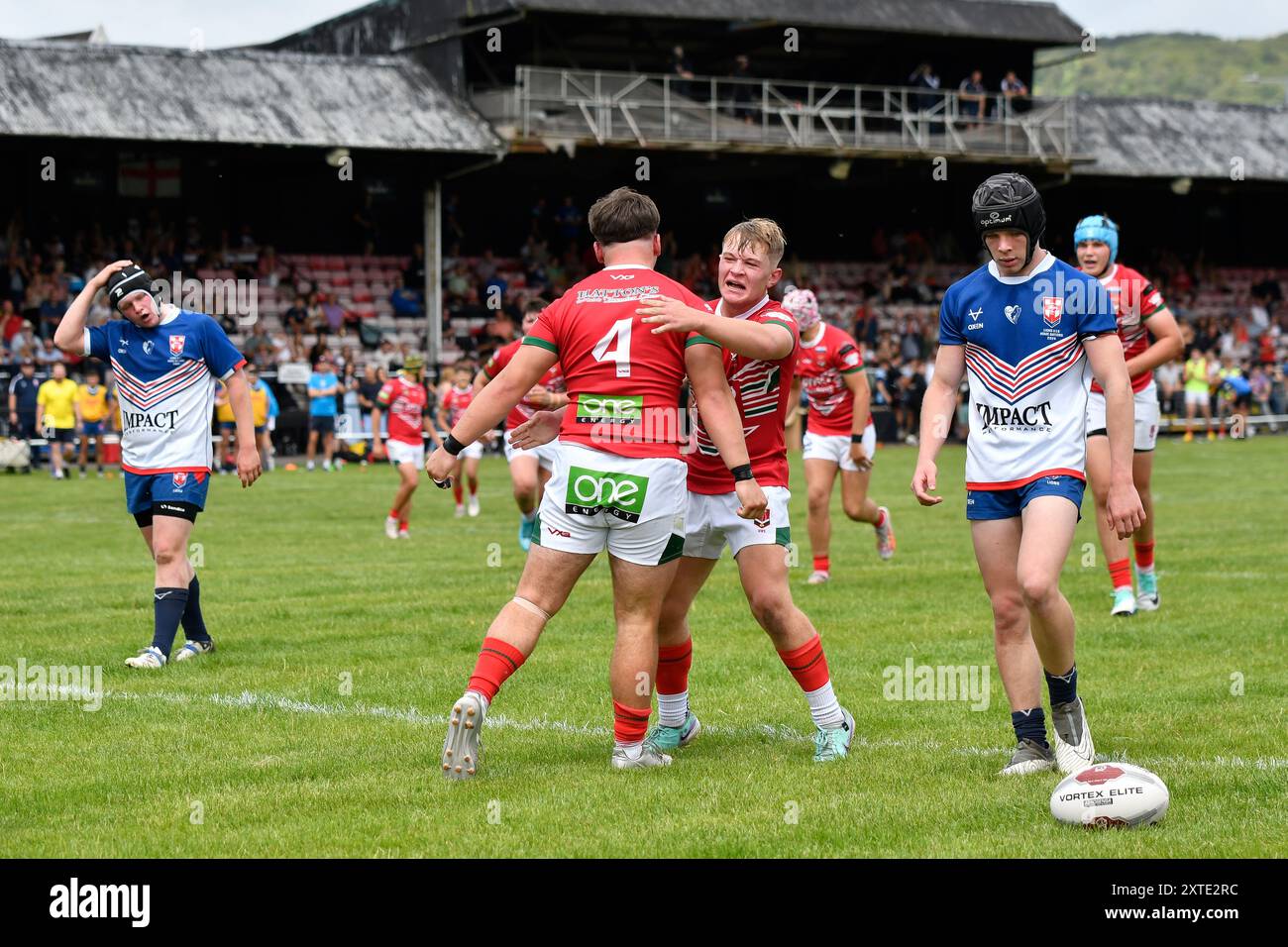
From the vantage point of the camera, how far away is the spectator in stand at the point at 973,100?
3915cm

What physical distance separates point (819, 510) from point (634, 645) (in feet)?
22.0

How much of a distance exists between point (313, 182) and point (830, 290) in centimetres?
1260

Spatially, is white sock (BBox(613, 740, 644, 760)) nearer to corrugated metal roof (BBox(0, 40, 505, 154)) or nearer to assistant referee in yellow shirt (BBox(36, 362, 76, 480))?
assistant referee in yellow shirt (BBox(36, 362, 76, 480))

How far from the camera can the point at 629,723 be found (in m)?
6.93

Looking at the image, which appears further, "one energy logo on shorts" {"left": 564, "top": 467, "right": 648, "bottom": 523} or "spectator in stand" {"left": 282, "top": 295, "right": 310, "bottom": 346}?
"spectator in stand" {"left": 282, "top": 295, "right": 310, "bottom": 346}

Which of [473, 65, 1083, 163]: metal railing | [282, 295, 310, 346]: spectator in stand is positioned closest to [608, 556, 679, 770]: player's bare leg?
[282, 295, 310, 346]: spectator in stand

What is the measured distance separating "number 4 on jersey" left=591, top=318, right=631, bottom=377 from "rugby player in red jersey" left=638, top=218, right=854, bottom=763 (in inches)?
18.7

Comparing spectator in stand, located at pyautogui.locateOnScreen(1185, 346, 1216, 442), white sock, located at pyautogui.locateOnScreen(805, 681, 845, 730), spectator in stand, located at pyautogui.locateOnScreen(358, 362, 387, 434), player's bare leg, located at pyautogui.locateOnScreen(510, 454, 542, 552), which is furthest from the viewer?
spectator in stand, located at pyautogui.locateOnScreen(1185, 346, 1216, 442)

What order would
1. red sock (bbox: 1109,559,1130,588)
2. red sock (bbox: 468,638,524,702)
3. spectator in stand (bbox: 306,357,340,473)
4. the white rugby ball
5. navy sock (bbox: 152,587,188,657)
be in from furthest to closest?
spectator in stand (bbox: 306,357,340,473) < red sock (bbox: 1109,559,1130,588) < navy sock (bbox: 152,587,188,657) < red sock (bbox: 468,638,524,702) < the white rugby ball

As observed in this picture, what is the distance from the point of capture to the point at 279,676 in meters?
9.23

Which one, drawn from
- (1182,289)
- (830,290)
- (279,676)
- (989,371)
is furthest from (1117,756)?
(1182,289)

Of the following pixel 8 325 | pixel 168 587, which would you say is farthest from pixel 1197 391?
pixel 168 587

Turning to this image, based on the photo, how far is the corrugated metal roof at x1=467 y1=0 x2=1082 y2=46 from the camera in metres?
37.1

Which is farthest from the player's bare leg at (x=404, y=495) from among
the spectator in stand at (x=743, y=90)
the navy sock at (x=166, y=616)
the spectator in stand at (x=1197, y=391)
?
the spectator in stand at (x=1197, y=391)
